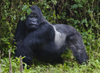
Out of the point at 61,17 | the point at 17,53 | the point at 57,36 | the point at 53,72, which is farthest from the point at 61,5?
the point at 53,72

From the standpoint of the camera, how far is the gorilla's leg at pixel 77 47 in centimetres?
420

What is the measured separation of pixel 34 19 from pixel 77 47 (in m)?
1.17

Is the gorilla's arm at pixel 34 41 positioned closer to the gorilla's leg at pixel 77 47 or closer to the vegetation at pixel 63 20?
the vegetation at pixel 63 20

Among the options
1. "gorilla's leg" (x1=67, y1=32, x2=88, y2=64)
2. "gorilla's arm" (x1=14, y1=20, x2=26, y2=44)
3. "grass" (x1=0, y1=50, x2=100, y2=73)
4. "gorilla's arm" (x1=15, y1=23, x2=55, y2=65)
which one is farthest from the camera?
→ "gorilla's leg" (x1=67, y1=32, x2=88, y2=64)

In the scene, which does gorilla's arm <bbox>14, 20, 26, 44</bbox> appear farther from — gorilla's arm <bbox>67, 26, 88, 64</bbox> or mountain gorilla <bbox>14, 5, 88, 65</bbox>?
gorilla's arm <bbox>67, 26, 88, 64</bbox>

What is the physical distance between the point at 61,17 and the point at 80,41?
4.59ft

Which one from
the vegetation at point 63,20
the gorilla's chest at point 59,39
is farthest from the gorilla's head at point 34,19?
the gorilla's chest at point 59,39

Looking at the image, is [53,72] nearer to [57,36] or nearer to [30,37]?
[30,37]

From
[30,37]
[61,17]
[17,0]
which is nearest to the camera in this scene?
[30,37]

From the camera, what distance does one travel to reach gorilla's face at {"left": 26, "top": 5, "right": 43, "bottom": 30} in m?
3.83

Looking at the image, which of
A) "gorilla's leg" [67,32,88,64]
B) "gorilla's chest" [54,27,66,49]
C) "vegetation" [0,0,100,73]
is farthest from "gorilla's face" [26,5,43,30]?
"gorilla's leg" [67,32,88,64]

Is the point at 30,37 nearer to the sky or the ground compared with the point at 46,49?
nearer to the sky

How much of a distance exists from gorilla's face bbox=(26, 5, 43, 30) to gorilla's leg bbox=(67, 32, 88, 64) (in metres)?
0.88

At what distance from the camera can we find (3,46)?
4309 mm
